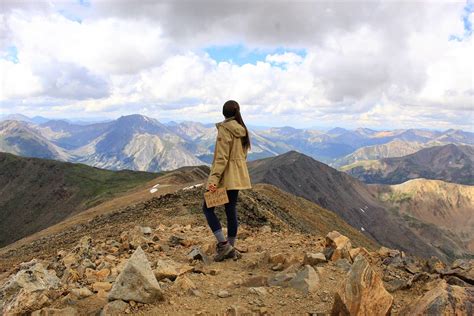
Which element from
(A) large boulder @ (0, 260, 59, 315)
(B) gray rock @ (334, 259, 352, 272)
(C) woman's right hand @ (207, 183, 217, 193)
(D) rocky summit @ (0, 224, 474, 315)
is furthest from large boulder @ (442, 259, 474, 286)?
(A) large boulder @ (0, 260, 59, 315)

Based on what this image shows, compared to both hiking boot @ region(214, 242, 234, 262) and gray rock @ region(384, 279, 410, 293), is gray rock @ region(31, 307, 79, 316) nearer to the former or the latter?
hiking boot @ region(214, 242, 234, 262)

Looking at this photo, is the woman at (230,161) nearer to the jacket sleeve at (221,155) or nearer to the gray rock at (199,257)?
the jacket sleeve at (221,155)

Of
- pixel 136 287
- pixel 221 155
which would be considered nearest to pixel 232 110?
pixel 221 155

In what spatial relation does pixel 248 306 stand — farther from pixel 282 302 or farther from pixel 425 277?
pixel 425 277

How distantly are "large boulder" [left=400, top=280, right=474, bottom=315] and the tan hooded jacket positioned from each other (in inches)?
188

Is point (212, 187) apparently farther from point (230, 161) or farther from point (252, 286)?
point (252, 286)

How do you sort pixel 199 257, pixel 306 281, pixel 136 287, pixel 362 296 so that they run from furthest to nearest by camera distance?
1. pixel 199 257
2. pixel 306 281
3. pixel 136 287
4. pixel 362 296

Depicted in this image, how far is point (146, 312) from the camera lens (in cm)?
718

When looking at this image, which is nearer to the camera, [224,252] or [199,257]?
[224,252]

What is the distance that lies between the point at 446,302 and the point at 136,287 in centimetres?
510

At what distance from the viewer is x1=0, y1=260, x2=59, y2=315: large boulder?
7527 millimetres

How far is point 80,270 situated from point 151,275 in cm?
393

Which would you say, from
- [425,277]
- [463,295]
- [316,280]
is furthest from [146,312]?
[425,277]

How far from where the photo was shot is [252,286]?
8586mm
